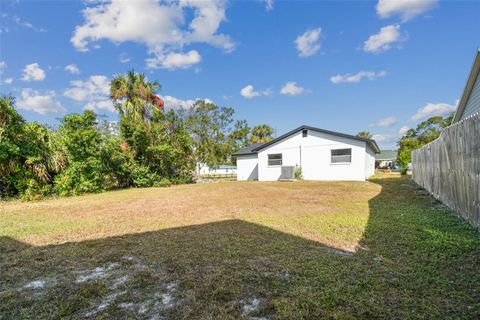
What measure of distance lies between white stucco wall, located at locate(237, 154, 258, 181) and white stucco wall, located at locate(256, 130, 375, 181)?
2.28 m

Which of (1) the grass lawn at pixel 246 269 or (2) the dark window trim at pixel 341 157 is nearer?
(1) the grass lawn at pixel 246 269

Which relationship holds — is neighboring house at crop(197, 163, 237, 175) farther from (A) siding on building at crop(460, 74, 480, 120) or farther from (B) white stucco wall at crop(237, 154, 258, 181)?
(A) siding on building at crop(460, 74, 480, 120)

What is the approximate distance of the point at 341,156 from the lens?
51.9 feet

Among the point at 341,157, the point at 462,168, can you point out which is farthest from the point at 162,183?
the point at 462,168

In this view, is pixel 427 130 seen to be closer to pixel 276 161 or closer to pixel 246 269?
pixel 276 161

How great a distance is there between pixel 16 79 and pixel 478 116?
17442 mm

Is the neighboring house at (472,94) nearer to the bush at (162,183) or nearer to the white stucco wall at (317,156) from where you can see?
the white stucco wall at (317,156)

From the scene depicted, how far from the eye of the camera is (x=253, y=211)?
6.30 meters

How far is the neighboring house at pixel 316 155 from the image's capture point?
15258mm

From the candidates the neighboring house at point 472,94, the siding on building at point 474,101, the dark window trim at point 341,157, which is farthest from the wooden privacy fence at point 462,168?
the dark window trim at point 341,157

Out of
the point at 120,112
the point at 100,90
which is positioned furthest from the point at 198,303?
the point at 100,90

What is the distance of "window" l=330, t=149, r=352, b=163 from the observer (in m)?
15.6

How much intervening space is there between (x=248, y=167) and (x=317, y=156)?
6.76m

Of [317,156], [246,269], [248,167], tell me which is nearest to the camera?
[246,269]
